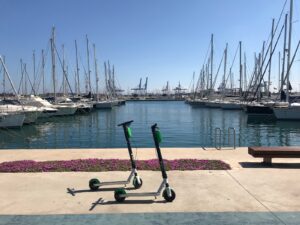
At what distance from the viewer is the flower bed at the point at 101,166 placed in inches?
425

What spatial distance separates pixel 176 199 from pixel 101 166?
3.77 m

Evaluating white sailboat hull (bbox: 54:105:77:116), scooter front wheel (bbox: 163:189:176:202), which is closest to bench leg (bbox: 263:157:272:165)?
scooter front wheel (bbox: 163:189:176:202)

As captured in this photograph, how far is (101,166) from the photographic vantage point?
11133mm

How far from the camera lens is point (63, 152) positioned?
14328 mm

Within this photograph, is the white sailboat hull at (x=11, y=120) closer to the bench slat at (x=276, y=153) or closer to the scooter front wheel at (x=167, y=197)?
the bench slat at (x=276, y=153)

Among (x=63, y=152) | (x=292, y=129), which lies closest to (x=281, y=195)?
(x=63, y=152)

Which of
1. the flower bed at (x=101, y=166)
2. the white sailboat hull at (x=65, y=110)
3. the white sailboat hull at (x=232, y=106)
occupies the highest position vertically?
the flower bed at (x=101, y=166)

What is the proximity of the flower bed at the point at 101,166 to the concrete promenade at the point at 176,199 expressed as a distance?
37 cm

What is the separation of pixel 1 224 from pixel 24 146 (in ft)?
76.8

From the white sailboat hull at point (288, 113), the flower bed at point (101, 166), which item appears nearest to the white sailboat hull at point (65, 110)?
the white sailboat hull at point (288, 113)

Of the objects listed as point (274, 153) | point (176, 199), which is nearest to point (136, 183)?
point (176, 199)

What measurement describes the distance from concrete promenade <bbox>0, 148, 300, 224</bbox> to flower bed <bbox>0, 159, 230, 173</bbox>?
370mm

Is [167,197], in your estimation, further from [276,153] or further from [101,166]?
[276,153]

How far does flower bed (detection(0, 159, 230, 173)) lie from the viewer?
35.4ft
